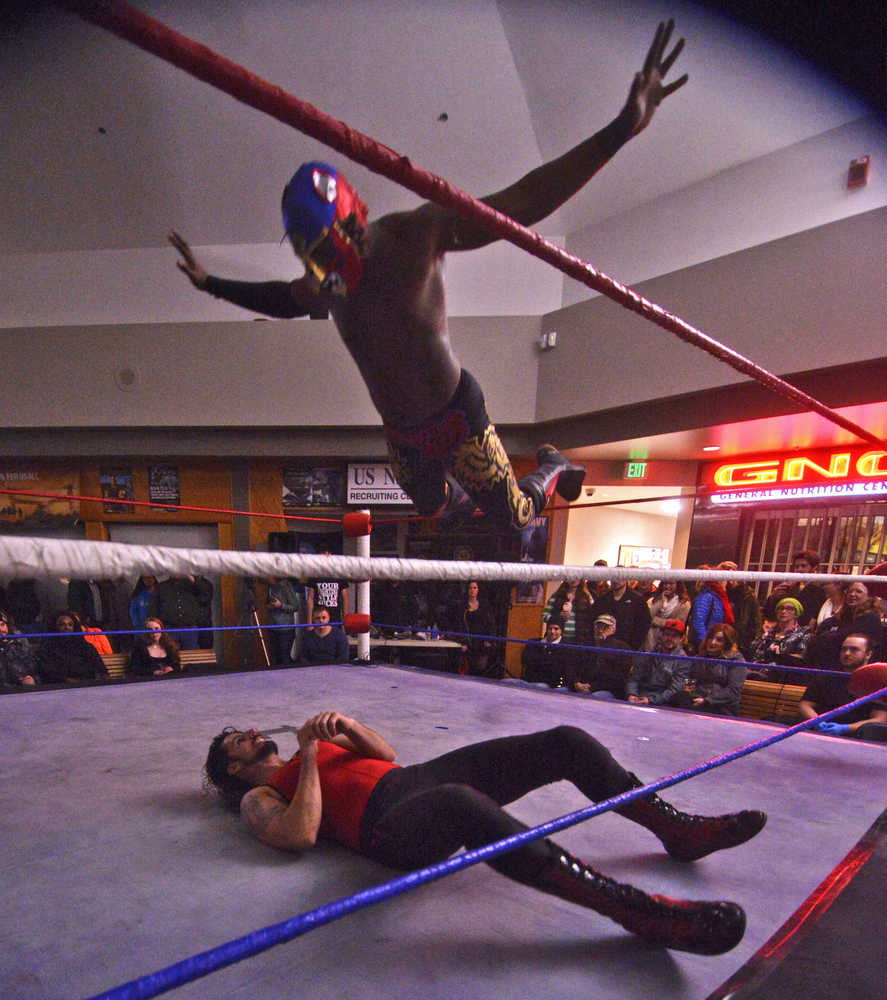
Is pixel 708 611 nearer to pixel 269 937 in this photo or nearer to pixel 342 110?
pixel 269 937

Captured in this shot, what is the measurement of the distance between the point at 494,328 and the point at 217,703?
11.2ft

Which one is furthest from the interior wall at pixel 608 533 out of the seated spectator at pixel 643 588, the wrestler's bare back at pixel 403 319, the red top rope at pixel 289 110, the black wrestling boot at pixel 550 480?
the red top rope at pixel 289 110

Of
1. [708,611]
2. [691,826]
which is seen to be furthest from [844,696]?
[708,611]

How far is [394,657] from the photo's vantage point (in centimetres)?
396

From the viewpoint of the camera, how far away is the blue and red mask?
32.3 inches

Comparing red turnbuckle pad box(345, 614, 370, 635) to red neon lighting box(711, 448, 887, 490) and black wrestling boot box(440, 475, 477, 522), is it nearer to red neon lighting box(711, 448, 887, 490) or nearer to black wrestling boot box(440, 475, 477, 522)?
black wrestling boot box(440, 475, 477, 522)

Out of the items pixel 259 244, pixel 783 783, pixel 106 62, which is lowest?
pixel 783 783

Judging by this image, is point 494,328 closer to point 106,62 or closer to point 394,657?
point 394,657

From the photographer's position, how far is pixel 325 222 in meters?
0.83

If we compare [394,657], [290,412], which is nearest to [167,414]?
[290,412]

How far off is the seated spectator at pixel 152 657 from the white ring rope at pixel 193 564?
2613 mm

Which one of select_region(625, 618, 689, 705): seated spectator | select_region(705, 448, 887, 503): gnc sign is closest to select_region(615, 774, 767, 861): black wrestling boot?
select_region(625, 618, 689, 705): seated spectator

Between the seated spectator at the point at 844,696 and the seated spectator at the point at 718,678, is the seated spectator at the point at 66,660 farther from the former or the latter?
the seated spectator at the point at 844,696

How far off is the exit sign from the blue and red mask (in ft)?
13.4
